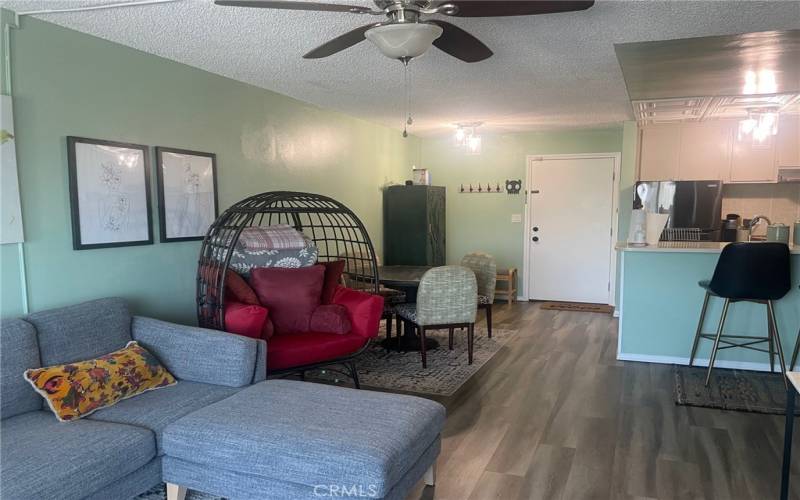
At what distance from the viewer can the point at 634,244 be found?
172 inches

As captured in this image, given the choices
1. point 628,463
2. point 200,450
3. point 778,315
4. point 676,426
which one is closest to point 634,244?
point 778,315

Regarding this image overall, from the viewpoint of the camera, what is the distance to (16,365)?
2293 mm

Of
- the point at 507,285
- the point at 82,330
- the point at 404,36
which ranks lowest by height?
the point at 507,285

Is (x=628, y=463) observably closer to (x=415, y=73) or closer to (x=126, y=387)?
(x=126, y=387)

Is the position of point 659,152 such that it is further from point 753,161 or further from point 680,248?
point 680,248

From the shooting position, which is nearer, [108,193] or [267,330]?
[108,193]

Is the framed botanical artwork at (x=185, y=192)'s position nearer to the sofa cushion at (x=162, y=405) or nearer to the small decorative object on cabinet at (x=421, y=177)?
the sofa cushion at (x=162, y=405)

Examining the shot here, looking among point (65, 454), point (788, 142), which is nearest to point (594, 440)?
point (65, 454)

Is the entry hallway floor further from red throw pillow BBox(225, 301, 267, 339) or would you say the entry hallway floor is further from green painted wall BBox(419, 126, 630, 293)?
green painted wall BBox(419, 126, 630, 293)

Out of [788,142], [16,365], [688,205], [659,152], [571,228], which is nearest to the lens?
[16,365]

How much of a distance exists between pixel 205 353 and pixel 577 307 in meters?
5.01

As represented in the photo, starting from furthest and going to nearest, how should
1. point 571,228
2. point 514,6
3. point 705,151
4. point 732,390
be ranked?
point 571,228 < point 705,151 < point 732,390 < point 514,6

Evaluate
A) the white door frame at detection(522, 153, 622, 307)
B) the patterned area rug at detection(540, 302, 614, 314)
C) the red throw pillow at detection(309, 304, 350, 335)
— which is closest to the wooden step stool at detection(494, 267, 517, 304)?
the white door frame at detection(522, 153, 622, 307)

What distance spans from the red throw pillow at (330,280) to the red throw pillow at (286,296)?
0.16 metres
